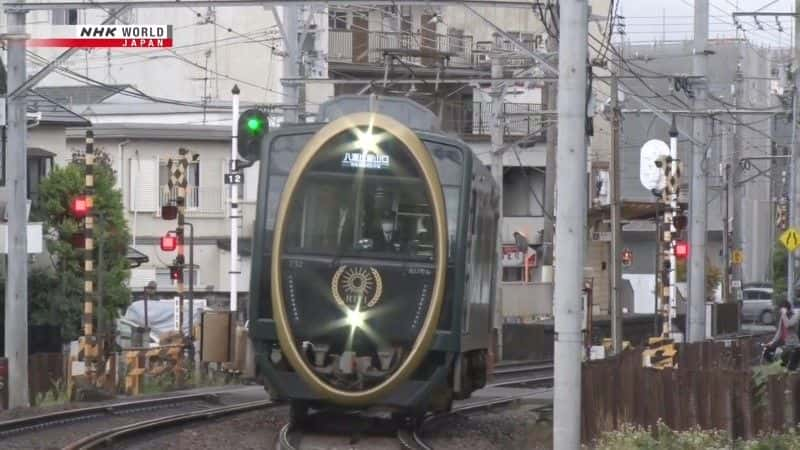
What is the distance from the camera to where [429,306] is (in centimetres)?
1694

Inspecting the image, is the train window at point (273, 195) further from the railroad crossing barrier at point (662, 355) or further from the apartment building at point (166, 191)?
the apartment building at point (166, 191)

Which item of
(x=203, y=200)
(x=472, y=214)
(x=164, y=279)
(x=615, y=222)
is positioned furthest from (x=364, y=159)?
(x=164, y=279)

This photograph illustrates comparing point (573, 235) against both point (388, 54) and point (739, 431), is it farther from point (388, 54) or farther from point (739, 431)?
point (388, 54)

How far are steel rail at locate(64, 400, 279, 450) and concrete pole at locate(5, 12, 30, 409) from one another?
286cm

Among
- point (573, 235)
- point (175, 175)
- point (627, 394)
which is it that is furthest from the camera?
point (175, 175)

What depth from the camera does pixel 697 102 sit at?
101 ft

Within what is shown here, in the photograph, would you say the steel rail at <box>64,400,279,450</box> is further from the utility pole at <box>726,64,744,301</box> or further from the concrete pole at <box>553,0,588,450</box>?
the utility pole at <box>726,64,744,301</box>

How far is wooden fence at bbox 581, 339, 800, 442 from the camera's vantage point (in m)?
14.4

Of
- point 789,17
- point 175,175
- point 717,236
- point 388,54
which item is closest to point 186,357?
point 175,175

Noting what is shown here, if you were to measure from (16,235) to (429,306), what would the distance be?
7.87 metres

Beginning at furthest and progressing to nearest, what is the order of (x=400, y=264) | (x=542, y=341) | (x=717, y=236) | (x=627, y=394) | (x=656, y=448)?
(x=717, y=236), (x=542, y=341), (x=400, y=264), (x=627, y=394), (x=656, y=448)

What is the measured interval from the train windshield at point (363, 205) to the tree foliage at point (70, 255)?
1667 centimetres

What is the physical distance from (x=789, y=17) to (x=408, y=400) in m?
20.5

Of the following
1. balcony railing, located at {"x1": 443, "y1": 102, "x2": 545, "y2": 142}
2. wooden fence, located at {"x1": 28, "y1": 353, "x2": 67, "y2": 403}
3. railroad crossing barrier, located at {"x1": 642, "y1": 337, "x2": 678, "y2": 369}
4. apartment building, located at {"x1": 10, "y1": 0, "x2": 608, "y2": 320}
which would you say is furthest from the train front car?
balcony railing, located at {"x1": 443, "y1": 102, "x2": 545, "y2": 142}
